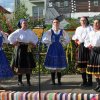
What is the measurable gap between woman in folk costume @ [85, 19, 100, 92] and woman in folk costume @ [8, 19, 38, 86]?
1.25 m

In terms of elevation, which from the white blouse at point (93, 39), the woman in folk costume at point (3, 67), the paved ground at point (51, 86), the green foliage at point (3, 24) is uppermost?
the green foliage at point (3, 24)

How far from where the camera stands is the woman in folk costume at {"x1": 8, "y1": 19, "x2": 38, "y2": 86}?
8.85m

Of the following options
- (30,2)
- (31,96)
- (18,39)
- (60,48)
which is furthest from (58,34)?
(30,2)

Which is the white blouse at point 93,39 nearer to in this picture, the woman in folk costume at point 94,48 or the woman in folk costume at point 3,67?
the woman in folk costume at point 94,48

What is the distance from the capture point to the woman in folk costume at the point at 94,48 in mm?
8172

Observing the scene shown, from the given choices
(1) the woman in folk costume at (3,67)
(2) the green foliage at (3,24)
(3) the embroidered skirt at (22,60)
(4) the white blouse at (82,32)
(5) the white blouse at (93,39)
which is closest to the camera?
(5) the white blouse at (93,39)

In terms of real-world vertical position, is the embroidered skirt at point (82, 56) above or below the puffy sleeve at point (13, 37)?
below

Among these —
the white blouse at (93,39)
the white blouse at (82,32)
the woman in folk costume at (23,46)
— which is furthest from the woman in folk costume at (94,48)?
the woman in folk costume at (23,46)

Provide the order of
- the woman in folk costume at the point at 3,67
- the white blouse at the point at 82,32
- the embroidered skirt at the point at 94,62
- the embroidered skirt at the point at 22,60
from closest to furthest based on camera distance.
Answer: the embroidered skirt at the point at 94,62, the woman in folk costume at the point at 3,67, the white blouse at the point at 82,32, the embroidered skirt at the point at 22,60

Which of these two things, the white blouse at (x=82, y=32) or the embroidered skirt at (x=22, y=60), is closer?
the white blouse at (x=82, y=32)

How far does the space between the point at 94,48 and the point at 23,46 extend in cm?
158

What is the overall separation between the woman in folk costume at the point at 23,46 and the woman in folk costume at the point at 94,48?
1251mm

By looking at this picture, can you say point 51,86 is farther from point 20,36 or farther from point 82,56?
point 20,36

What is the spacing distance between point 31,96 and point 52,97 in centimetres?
37
